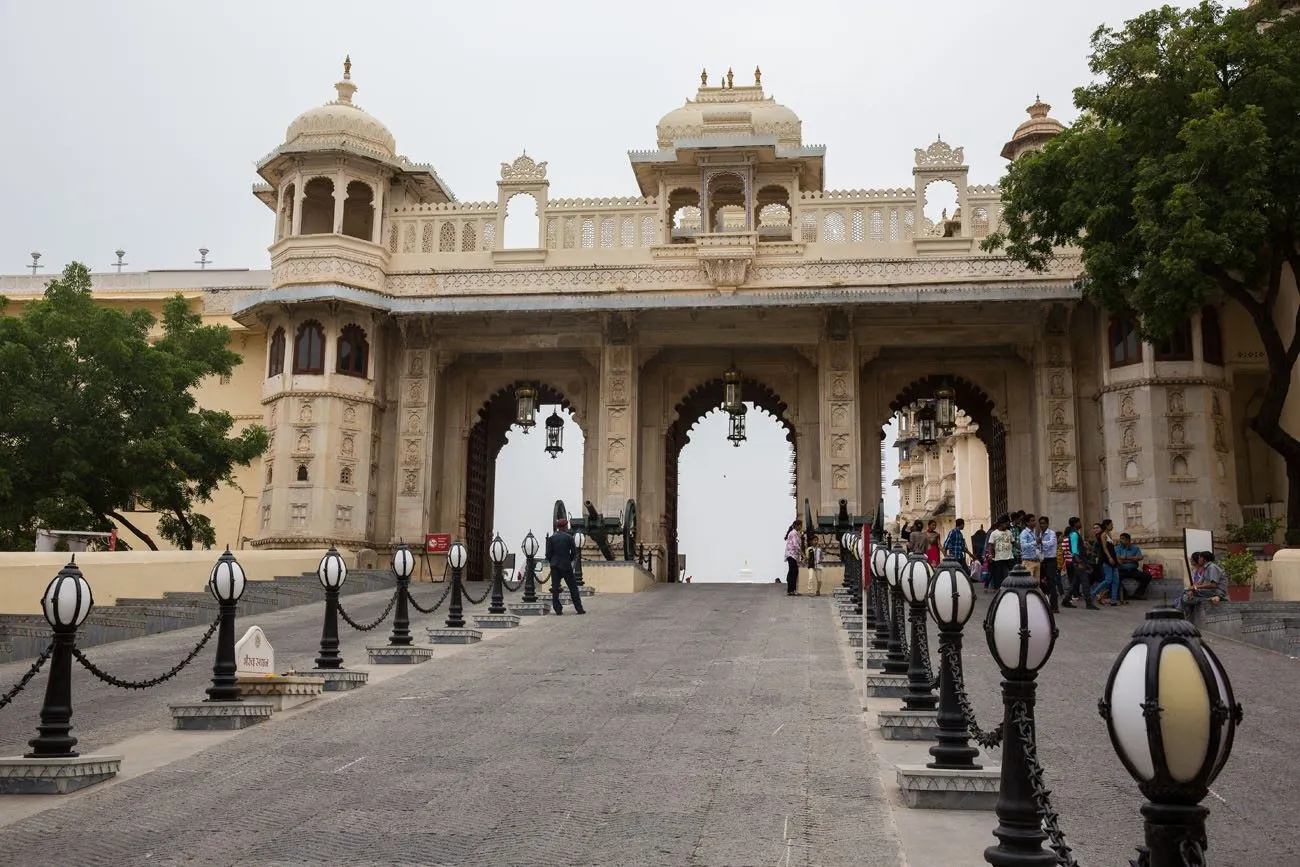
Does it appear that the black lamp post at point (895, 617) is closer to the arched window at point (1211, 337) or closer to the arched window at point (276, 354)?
the arched window at point (1211, 337)

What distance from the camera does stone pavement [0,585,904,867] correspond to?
5664 millimetres

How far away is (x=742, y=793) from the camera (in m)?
6.55

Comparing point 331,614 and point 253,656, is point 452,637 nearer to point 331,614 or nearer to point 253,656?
point 331,614

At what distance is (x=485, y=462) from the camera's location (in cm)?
2930

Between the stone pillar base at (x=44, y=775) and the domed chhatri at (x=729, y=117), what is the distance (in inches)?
862

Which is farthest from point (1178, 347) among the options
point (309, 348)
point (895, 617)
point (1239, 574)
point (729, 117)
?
point (309, 348)

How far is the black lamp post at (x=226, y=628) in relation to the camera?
30.2 ft

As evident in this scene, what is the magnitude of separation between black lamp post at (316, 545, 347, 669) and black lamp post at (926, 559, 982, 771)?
20.3 feet

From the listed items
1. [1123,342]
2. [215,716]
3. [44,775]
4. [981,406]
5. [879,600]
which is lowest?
[44,775]

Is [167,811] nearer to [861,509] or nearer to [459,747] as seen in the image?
[459,747]

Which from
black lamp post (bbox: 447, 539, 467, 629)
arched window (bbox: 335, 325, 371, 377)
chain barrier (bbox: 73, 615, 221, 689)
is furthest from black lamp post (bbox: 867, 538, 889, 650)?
arched window (bbox: 335, 325, 371, 377)

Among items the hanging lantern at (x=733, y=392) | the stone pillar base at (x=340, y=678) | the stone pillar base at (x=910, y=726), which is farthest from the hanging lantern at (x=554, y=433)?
the stone pillar base at (x=910, y=726)

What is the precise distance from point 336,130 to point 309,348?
15.4 feet

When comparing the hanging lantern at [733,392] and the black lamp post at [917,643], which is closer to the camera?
the black lamp post at [917,643]
